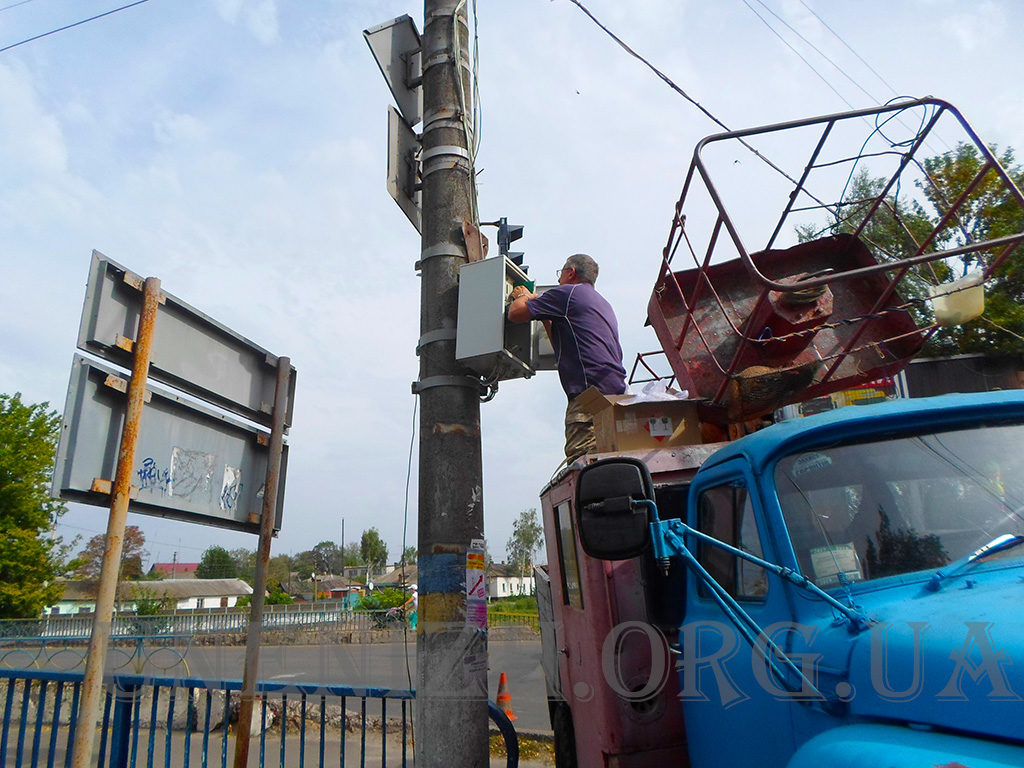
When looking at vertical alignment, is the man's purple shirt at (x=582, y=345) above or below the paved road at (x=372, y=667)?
above

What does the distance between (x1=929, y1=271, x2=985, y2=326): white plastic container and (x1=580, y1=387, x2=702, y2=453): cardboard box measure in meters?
1.18

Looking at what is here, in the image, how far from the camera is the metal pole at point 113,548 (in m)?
2.55

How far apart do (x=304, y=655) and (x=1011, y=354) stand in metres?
19.8

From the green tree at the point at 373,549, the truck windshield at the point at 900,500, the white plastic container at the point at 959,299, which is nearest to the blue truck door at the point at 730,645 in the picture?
the truck windshield at the point at 900,500

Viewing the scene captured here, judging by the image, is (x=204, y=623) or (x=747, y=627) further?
(x=204, y=623)

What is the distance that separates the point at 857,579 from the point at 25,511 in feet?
101

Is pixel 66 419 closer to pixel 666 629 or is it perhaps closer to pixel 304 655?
pixel 666 629

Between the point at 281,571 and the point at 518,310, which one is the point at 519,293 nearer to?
the point at 518,310

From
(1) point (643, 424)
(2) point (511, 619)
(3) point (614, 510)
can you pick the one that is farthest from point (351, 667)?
(2) point (511, 619)

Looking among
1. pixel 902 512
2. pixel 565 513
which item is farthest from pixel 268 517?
pixel 902 512

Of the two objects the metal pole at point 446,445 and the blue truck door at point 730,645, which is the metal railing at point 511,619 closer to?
the metal pole at point 446,445

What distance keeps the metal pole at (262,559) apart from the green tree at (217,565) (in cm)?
10672

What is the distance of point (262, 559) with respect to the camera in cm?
361

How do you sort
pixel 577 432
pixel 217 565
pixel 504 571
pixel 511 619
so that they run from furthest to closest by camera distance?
1. pixel 217 565
2. pixel 504 571
3. pixel 511 619
4. pixel 577 432
